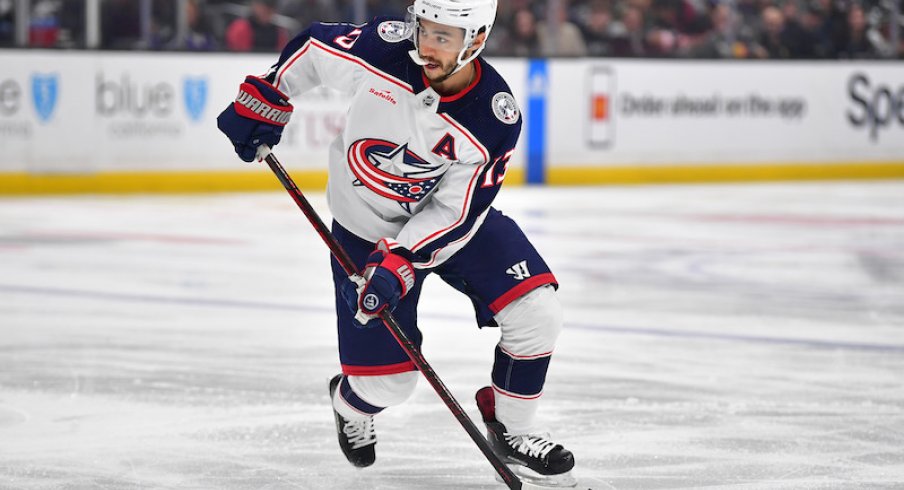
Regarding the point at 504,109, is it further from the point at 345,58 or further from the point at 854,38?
the point at 854,38

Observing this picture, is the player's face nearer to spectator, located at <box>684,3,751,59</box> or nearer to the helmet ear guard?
the helmet ear guard

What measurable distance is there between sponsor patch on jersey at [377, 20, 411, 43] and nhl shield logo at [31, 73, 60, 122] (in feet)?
21.5

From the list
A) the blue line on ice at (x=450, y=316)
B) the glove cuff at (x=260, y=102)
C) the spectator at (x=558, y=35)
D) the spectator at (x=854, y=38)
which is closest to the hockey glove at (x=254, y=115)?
the glove cuff at (x=260, y=102)

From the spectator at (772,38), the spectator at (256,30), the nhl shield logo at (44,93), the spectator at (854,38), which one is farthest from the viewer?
the spectator at (854,38)

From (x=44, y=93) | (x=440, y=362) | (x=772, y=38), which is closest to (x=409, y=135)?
(x=440, y=362)

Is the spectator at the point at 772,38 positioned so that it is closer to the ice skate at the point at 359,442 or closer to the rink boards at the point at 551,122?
the rink boards at the point at 551,122

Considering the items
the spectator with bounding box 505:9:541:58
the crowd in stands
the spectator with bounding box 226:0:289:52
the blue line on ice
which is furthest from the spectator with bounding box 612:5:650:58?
the blue line on ice

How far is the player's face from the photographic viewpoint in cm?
266

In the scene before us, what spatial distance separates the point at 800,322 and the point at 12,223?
14.3ft

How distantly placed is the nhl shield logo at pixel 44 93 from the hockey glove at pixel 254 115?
644 cm

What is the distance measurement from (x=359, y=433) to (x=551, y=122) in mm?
7898

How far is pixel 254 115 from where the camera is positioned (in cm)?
287

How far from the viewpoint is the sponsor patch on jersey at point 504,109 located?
2.75 m

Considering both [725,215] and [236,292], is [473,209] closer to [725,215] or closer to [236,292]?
[236,292]
